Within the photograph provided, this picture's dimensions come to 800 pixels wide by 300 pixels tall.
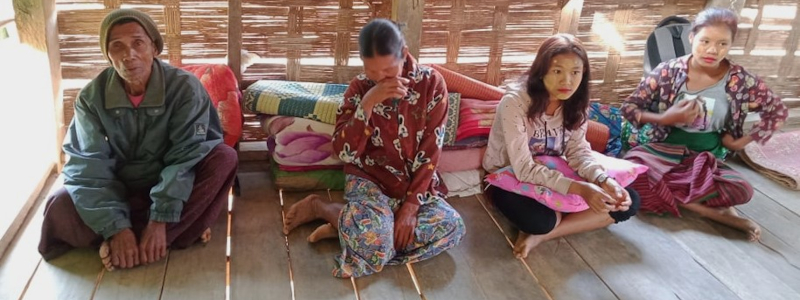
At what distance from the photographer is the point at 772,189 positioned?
3.26m

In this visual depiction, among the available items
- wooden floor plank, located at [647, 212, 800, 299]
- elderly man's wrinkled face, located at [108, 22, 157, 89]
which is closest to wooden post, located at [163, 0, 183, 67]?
elderly man's wrinkled face, located at [108, 22, 157, 89]

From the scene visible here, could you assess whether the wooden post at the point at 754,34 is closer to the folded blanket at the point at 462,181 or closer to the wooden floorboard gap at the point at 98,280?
the folded blanket at the point at 462,181

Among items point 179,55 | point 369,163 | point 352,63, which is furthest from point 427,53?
point 179,55

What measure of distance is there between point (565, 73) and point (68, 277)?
194 cm

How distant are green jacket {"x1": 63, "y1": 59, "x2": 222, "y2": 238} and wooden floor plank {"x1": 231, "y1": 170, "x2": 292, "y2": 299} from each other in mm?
293

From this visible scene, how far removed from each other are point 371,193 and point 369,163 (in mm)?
143

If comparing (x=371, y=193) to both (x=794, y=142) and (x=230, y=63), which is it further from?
(x=794, y=142)

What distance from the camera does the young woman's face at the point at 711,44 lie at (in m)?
2.76

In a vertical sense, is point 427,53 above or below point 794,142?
above

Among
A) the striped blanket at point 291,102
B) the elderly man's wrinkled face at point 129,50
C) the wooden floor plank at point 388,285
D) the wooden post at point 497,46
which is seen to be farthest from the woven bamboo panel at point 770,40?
the elderly man's wrinkled face at point 129,50

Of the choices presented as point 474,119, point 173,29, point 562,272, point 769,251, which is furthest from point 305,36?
point 769,251

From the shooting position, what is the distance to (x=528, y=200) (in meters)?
2.56

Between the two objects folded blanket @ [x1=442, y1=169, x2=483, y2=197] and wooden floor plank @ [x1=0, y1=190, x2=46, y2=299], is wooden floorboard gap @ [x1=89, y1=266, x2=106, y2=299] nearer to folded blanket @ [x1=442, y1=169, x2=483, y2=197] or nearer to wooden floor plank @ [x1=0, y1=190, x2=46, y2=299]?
wooden floor plank @ [x1=0, y1=190, x2=46, y2=299]

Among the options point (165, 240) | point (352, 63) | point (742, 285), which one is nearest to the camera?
point (165, 240)
